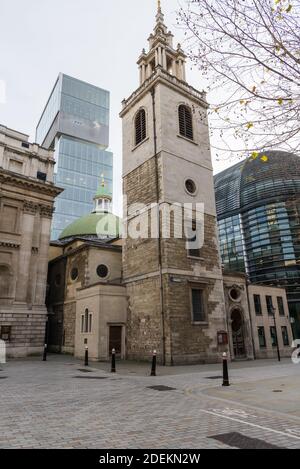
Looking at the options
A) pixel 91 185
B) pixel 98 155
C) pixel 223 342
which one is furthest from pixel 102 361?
pixel 98 155

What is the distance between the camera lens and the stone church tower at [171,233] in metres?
20.9

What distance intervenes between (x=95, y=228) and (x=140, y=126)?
19.9 m

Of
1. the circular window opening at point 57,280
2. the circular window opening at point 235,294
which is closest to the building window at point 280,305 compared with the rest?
the circular window opening at point 235,294

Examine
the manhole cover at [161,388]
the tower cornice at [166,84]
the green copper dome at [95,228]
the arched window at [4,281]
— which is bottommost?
the manhole cover at [161,388]

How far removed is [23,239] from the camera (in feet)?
97.9

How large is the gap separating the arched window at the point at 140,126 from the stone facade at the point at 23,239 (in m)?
10.7

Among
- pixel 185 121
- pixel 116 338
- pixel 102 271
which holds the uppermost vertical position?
pixel 185 121

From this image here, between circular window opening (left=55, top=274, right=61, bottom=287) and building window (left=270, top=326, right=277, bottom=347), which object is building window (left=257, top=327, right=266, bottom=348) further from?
circular window opening (left=55, top=274, right=61, bottom=287)

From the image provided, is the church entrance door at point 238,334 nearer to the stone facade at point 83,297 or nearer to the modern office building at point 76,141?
the stone facade at point 83,297

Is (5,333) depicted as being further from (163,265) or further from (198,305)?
(198,305)

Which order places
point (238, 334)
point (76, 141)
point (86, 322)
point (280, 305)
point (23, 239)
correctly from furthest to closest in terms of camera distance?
point (76, 141) → point (280, 305) → point (23, 239) → point (238, 334) → point (86, 322)

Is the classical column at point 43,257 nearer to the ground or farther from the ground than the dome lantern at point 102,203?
nearer to the ground

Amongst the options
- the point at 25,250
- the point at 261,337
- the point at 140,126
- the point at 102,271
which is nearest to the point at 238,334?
the point at 261,337
